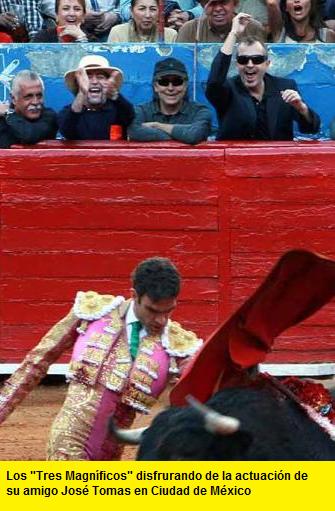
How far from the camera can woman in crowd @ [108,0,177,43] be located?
9.01m

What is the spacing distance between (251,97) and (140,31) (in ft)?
4.03

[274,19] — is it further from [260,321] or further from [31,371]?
[260,321]

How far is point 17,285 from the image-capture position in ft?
28.1

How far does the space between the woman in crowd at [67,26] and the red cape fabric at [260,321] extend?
14.8 feet

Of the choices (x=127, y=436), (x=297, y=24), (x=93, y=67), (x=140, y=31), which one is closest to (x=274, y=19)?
(x=297, y=24)

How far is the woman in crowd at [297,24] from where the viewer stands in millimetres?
8922

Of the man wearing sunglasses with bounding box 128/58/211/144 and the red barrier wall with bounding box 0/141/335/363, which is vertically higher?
the man wearing sunglasses with bounding box 128/58/211/144

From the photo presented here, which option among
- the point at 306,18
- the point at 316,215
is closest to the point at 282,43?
the point at 306,18

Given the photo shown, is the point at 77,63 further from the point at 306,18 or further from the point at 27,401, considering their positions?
the point at 27,401

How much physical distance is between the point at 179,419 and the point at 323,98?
5.08 metres

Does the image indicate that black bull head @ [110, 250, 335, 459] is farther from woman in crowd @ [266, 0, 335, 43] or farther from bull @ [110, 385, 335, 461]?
woman in crowd @ [266, 0, 335, 43]

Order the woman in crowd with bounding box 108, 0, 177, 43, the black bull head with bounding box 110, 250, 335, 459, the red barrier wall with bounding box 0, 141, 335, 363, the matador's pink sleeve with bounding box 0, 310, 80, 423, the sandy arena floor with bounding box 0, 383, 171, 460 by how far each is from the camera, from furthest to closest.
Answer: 1. the woman in crowd with bounding box 108, 0, 177, 43
2. the red barrier wall with bounding box 0, 141, 335, 363
3. the sandy arena floor with bounding box 0, 383, 171, 460
4. the matador's pink sleeve with bounding box 0, 310, 80, 423
5. the black bull head with bounding box 110, 250, 335, 459

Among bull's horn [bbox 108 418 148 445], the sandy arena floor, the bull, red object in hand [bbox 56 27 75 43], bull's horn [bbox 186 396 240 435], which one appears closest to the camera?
bull's horn [bbox 186 396 240 435]

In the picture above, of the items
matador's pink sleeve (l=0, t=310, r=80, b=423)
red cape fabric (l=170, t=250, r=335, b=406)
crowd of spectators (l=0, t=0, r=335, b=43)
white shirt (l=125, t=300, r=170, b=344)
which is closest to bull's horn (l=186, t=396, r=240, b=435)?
red cape fabric (l=170, t=250, r=335, b=406)
